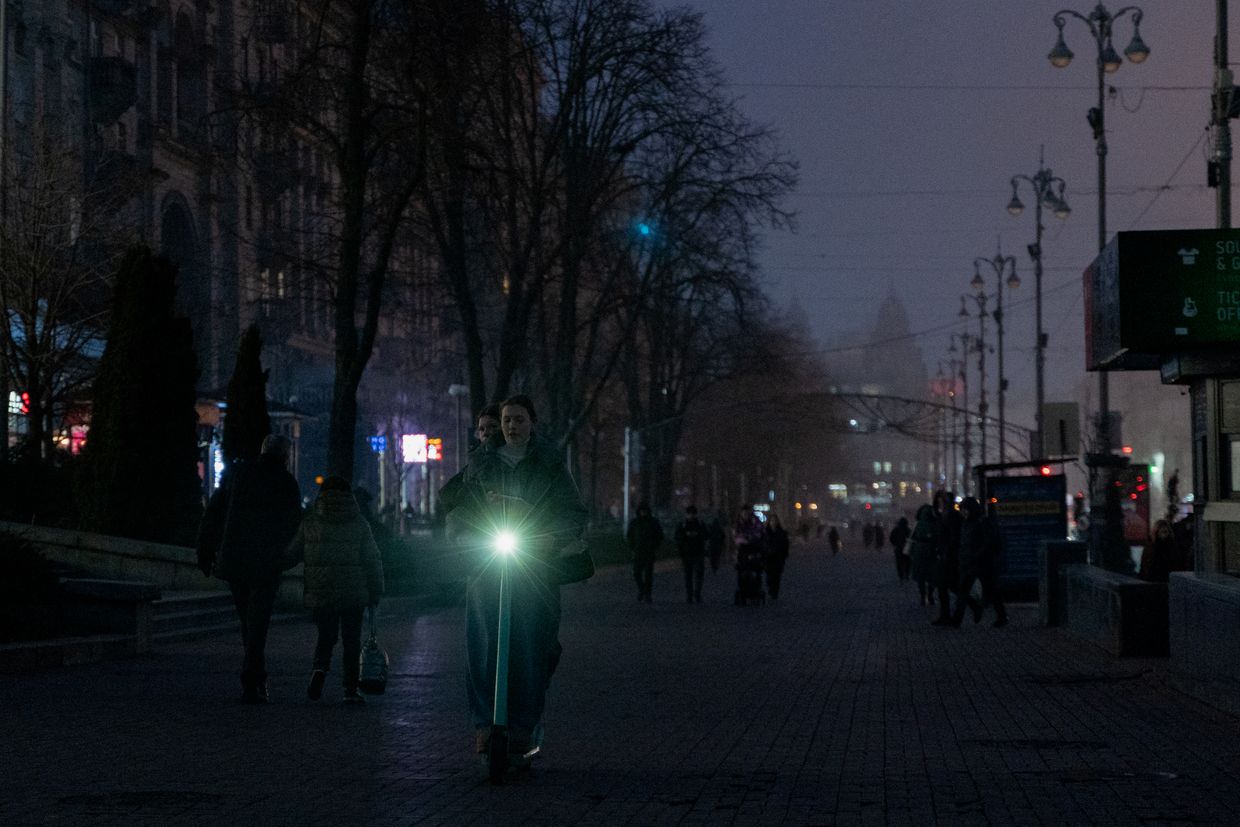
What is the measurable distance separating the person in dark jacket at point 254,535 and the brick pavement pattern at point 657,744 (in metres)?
0.62

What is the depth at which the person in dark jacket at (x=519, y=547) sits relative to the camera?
35.0ft

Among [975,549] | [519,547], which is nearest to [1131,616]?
[975,549]

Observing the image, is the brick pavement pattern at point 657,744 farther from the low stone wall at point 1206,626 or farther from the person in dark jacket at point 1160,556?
the person in dark jacket at point 1160,556

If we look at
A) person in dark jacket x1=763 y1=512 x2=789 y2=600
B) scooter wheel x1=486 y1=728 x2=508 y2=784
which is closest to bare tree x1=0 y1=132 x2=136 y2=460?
person in dark jacket x1=763 y1=512 x2=789 y2=600

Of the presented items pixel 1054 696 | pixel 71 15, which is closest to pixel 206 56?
pixel 71 15

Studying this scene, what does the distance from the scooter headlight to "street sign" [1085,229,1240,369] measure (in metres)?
10.4

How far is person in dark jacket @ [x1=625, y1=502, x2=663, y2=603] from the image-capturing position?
118 ft

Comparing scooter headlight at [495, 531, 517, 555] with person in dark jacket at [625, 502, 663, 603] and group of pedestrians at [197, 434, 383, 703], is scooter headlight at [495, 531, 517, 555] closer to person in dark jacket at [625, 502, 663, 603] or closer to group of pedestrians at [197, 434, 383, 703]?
group of pedestrians at [197, 434, 383, 703]

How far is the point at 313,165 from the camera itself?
70875 mm

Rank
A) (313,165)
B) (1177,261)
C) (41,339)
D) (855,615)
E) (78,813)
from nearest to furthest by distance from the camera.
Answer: (78,813) < (1177,261) < (855,615) < (41,339) < (313,165)

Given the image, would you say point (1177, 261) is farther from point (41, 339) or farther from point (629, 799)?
point (41, 339)

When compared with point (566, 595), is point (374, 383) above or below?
above

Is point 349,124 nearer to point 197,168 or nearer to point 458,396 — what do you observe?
point 197,168

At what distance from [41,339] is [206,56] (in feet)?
93.4
